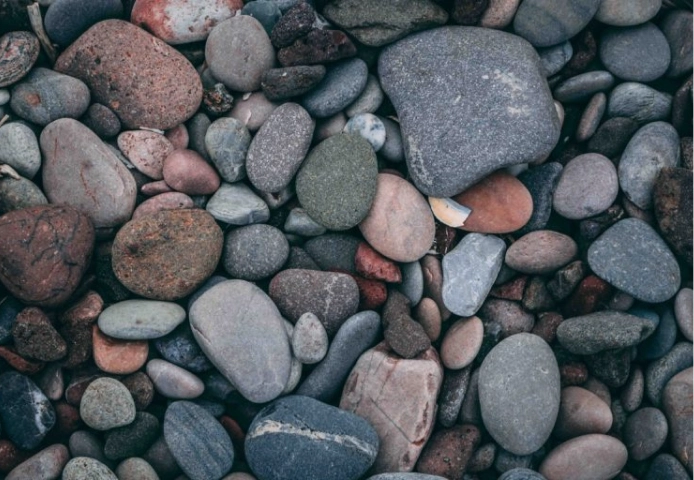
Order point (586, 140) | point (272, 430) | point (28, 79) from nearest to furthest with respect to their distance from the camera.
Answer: point (272, 430)
point (28, 79)
point (586, 140)

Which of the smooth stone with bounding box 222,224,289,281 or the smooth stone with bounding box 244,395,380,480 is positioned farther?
the smooth stone with bounding box 222,224,289,281

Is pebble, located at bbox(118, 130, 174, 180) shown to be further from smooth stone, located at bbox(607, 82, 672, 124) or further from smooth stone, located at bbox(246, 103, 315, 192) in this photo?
smooth stone, located at bbox(607, 82, 672, 124)

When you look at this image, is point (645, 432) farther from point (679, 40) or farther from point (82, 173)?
point (82, 173)

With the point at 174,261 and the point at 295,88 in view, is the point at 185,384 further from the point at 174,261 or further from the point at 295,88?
the point at 295,88

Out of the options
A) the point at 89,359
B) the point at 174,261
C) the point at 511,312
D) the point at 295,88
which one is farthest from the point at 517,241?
the point at 89,359

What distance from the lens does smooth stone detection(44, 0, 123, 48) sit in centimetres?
335

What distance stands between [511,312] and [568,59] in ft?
4.67

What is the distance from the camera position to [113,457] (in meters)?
3.15

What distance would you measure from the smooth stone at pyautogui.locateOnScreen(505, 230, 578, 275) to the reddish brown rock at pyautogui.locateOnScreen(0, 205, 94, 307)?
222 cm

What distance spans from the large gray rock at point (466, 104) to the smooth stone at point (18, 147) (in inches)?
74.1

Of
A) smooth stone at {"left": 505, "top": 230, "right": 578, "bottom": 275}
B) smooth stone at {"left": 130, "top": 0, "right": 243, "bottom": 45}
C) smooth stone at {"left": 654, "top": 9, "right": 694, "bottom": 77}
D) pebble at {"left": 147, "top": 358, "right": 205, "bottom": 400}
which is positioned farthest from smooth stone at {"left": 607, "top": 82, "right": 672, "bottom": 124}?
pebble at {"left": 147, "top": 358, "right": 205, "bottom": 400}

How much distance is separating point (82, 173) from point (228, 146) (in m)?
0.75

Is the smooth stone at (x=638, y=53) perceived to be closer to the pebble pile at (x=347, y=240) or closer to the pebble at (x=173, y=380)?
the pebble pile at (x=347, y=240)

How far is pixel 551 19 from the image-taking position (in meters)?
3.41
